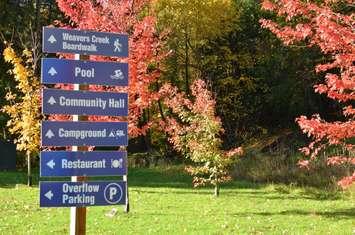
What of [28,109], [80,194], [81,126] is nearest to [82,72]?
[81,126]

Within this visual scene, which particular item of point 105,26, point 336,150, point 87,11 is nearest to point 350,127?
point 105,26

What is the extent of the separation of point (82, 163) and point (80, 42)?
1213mm

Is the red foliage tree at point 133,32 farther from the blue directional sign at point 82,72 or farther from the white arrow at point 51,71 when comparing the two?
the white arrow at point 51,71

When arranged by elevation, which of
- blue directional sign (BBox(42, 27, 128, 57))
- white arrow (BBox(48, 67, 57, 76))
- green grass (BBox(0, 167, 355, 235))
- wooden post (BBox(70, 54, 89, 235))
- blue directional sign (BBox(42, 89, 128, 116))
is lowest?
green grass (BBox(0, 167, 355, 235))

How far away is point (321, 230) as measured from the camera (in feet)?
39.1

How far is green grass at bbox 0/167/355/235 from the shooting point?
38.5 feet

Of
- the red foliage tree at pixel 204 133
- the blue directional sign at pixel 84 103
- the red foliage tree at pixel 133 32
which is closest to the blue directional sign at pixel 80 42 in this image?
the blue directional sign at pixel 84 103

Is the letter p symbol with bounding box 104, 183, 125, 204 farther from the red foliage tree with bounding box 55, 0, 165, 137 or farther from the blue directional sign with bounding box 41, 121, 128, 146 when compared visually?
the red foliage tree with bounding box 55, 0, 165, 137

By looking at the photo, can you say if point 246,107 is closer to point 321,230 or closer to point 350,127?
point 321,230

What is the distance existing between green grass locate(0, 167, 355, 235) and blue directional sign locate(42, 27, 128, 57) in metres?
5.83

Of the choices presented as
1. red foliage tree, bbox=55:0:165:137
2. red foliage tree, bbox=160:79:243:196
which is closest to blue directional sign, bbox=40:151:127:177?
red foliage tree, bbox=55:0:165:137

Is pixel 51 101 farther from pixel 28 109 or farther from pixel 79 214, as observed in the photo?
pixel 28 109

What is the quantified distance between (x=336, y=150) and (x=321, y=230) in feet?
43.9

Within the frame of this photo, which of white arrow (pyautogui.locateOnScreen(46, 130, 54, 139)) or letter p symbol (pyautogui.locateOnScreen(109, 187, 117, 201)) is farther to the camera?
letter p symbol (pyautogui.locateOnScreen(109, 187, 117, 201))
